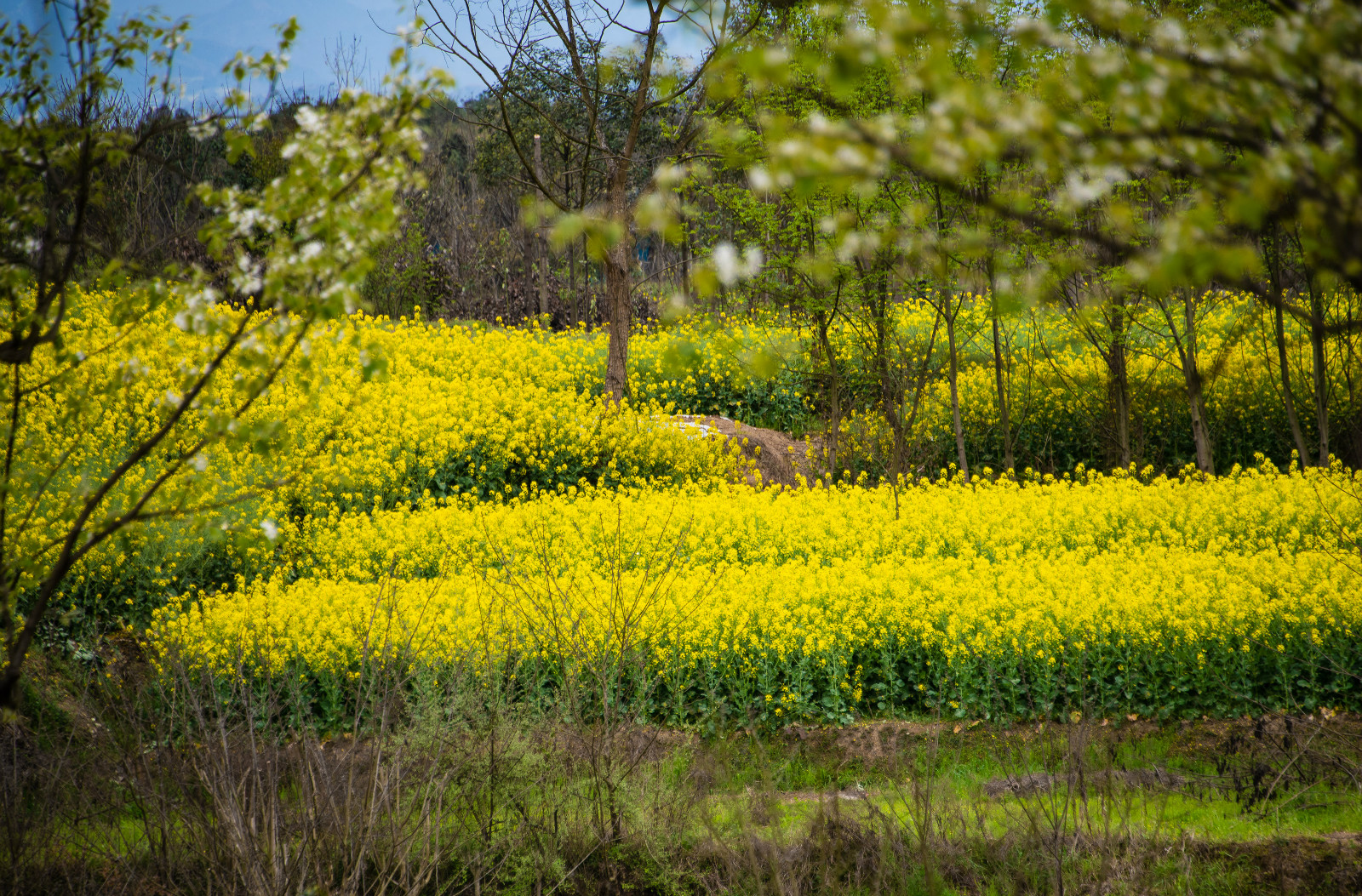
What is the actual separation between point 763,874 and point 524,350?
1131 cm

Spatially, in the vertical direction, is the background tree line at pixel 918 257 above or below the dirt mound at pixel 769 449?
above

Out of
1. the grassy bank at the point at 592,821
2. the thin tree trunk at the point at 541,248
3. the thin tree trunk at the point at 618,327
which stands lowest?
the grassy bank at the point at 592,821

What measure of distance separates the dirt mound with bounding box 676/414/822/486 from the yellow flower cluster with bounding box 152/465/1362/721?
9.45 feet

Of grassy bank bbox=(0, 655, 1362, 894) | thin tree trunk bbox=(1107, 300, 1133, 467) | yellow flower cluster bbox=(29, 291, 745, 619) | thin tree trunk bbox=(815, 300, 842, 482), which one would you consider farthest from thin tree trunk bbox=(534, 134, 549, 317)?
grassy bank bbox=(0, 655, 1362, 894)

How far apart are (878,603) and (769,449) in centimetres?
611

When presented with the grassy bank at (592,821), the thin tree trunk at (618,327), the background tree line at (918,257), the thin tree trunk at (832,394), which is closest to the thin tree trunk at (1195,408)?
the background tree line at (918,257)

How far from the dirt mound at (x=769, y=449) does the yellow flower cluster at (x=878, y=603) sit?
9.45ft

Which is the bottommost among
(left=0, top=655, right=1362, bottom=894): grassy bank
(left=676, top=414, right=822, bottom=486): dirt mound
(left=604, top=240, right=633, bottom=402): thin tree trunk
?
(left=0, top=655, right=1362, bottom=894): grassy bank

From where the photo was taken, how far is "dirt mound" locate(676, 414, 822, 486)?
39.8 ft

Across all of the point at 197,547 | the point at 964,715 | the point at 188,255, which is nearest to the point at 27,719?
the point at 197,547

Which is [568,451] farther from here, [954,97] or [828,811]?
[954,97]

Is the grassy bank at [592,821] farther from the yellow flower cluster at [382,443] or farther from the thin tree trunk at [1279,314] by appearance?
the thin tree trunk at [1279,314]

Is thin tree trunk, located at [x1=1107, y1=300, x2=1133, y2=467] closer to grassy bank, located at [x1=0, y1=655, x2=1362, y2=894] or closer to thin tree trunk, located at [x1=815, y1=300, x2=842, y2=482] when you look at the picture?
thin tree trunk, located at [x1=815, y1=300, x2=842, y2=482]

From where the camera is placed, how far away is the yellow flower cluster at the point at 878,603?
225 inches
